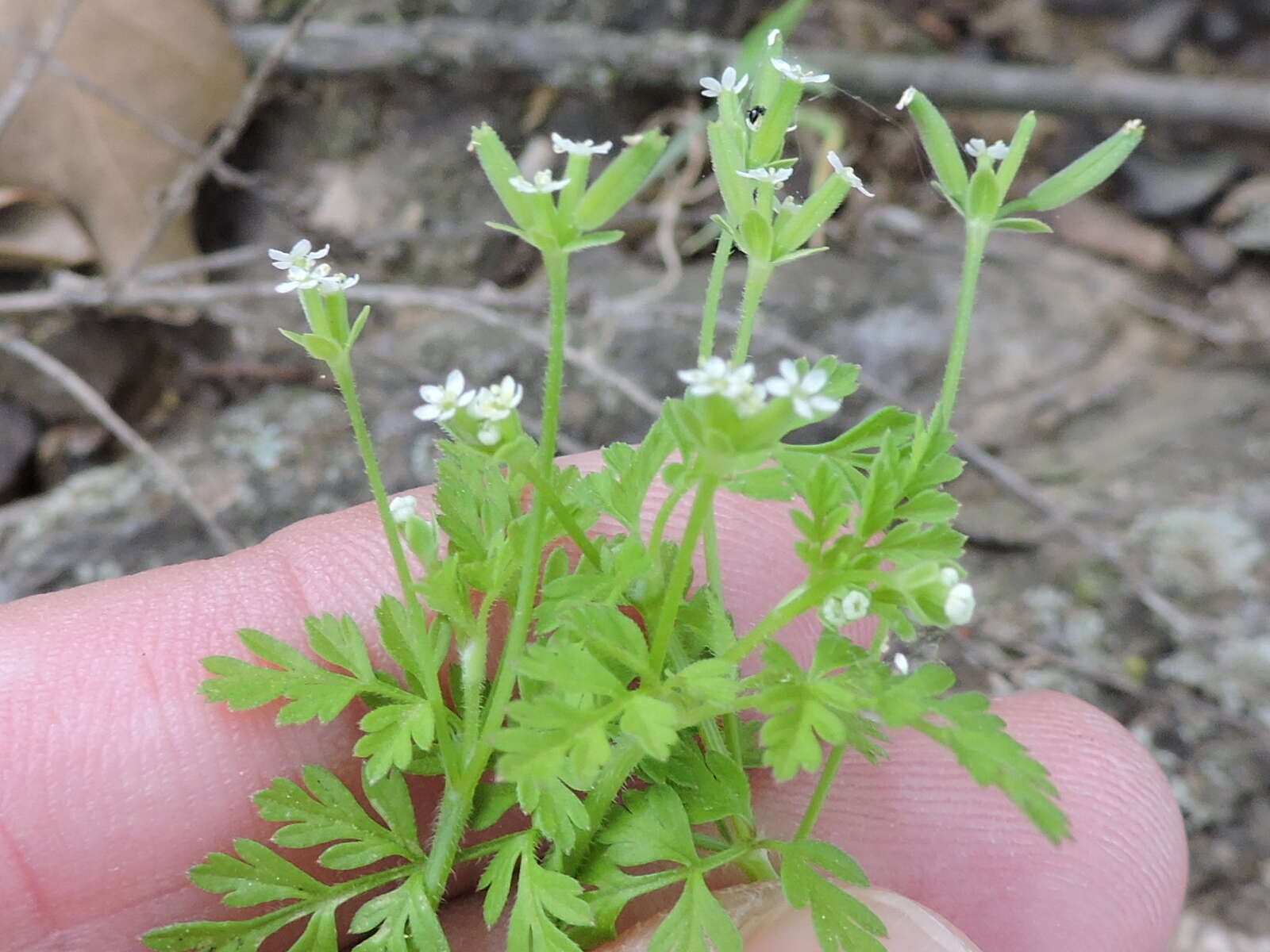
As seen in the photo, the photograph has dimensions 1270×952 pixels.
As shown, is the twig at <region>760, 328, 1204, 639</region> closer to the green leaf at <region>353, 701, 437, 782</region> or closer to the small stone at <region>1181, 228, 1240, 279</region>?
the small stone at <region>1181, 228, 1240, 279</region>

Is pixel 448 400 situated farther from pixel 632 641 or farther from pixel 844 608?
pixel 844 608

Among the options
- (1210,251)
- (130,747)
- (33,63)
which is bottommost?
(1210,251)

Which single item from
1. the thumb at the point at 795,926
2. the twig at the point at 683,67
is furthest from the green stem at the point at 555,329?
the twig at the point at 683,67

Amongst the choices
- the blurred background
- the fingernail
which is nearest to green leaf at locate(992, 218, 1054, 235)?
the fingernail

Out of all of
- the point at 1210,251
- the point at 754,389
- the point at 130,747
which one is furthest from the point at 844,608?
the point at 1210,251

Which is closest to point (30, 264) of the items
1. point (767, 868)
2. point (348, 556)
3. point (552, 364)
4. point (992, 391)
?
point (348, 556)

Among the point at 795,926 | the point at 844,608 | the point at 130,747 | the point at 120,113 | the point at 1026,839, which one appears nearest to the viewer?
the point at 844,608
